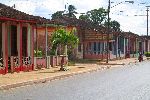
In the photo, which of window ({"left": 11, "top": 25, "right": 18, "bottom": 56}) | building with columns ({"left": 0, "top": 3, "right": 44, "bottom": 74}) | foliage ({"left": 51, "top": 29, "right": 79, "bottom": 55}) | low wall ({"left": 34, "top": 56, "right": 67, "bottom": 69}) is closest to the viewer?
building with columns ({"left": 0, "top": 3, "right": 44, "bottom": 74})

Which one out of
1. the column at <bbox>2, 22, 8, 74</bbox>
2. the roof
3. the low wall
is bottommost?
the low wall

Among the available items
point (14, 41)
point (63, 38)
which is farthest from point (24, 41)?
point (63, 38)

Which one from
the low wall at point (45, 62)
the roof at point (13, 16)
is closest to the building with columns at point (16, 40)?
the roof at point (13, 16)

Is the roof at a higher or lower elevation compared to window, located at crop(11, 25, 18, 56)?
higher

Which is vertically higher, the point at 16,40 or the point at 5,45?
the point at 16,40

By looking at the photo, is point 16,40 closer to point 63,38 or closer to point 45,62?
point 63,38

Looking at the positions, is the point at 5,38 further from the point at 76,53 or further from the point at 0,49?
the point at 76,53

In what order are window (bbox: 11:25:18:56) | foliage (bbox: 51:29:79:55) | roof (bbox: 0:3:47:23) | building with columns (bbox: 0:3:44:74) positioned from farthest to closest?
1. foliage (bbox: 51:29:79:55)
2. window (bbox: 11:25:18:56)
3. building with columns (bbox: 0:3:44:74)
4. roof (bbox: 0:3:47:23)

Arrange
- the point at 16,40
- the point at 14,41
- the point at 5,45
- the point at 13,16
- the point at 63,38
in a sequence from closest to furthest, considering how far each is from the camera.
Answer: the point at 13,16
the point at 5,45
the point at 16,40
the point at 14,41
the point at 63,38

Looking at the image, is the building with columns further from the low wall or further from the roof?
the low wall

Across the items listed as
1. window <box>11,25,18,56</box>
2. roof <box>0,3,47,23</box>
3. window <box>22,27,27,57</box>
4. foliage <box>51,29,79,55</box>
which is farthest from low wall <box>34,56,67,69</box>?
roof <box>0,3,47,23</box>

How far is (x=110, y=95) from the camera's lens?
51.8 ft

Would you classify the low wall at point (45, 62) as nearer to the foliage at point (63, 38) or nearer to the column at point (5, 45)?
the foliage at point (63, 38)

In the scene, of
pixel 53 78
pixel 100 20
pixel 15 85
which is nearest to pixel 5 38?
pixel 53 78
